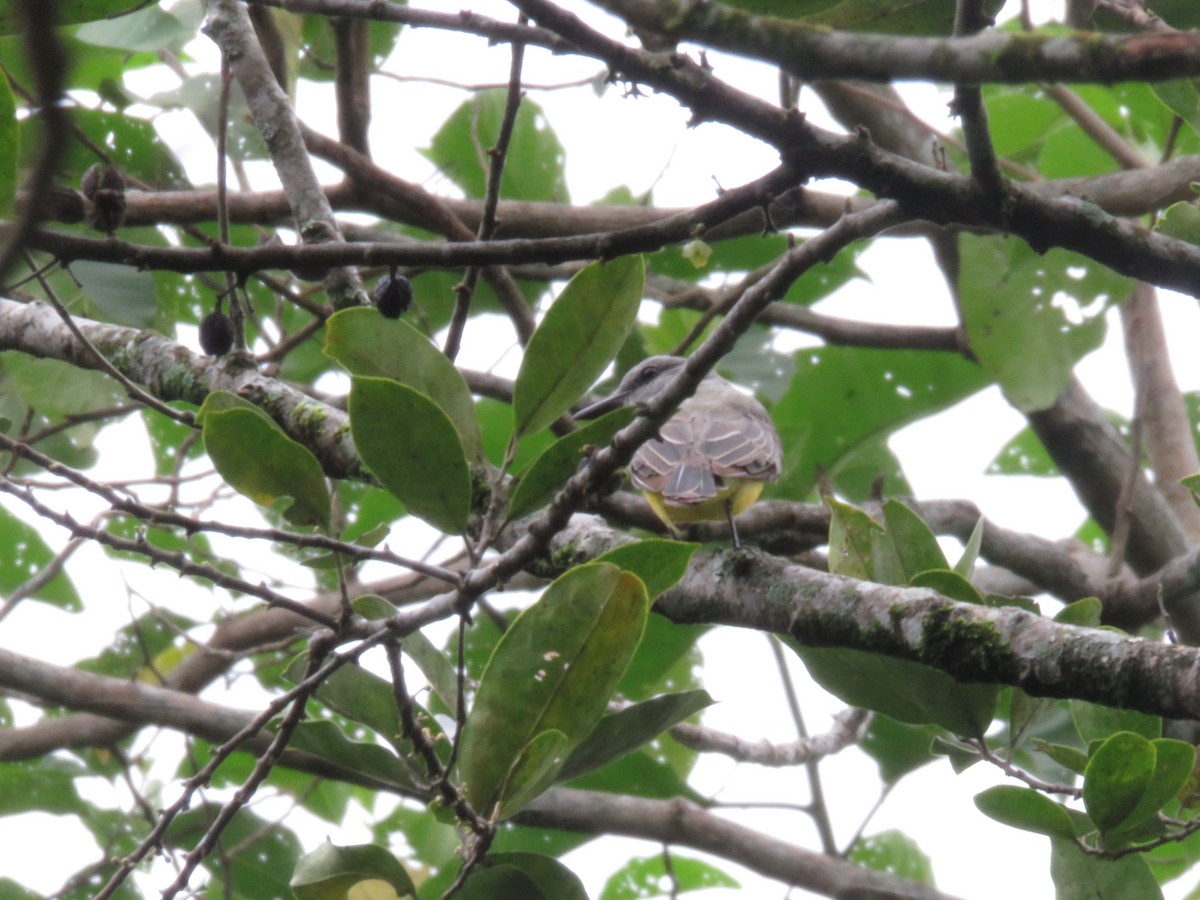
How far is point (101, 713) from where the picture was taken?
372cm

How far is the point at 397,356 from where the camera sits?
2.06m

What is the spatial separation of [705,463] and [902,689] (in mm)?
2045

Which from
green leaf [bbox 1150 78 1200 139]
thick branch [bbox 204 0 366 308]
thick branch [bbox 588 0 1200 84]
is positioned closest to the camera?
thick branch [bbox 588 0 1200 84]

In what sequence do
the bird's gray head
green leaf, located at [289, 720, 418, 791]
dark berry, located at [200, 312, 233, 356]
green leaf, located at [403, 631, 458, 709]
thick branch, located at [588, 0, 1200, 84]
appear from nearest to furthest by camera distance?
thick branch, located at [588, 0, 1200, 84]
green leaf, located at [289, 720, 418, 791]
green leaf, located at [403, 631, 458, 709]
dark berry, located at [200, 312, 233, 356]
the bird's gray head

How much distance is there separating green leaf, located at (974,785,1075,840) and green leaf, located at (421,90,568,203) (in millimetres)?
3486

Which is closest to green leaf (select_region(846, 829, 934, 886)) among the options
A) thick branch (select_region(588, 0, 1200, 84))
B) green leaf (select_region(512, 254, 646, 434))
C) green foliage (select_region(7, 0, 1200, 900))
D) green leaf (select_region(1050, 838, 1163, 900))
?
green foliage (select_region(7, 0, 1200, 900))

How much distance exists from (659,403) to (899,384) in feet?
9.45

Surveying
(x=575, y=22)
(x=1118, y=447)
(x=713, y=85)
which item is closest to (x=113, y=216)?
(x=575, y=22)

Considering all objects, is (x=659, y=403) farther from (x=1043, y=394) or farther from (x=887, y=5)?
(x=1043, y=394)

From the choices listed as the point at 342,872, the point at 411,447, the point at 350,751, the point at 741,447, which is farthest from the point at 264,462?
the point at 741,447

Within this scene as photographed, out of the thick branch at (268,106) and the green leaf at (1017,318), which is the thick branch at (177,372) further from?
the green leaf at (1017,318)

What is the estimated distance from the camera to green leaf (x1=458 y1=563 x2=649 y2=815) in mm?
1701

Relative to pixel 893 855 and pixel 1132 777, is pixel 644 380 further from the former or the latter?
pixel 1132 777

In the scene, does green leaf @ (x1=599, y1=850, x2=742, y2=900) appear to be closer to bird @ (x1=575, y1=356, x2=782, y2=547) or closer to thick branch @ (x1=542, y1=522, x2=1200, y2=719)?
bird @ (x1=575, y1=356, x2=782, y2=547)
